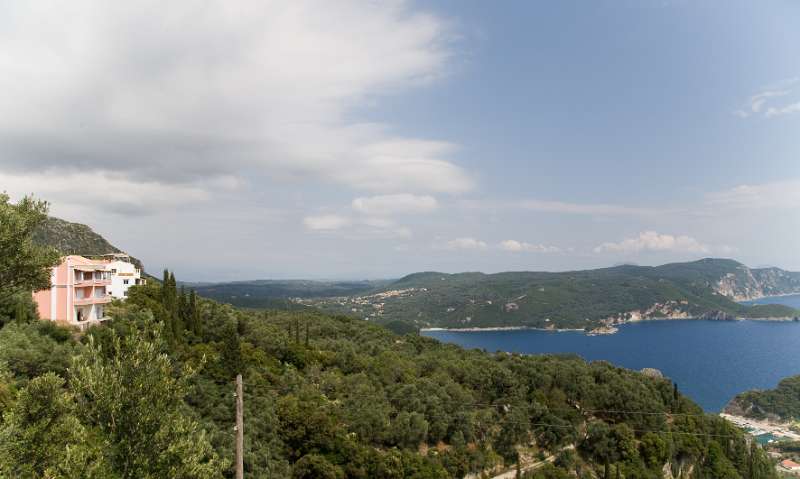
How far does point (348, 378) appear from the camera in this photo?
1494 inches

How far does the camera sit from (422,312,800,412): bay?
112938 millimetres

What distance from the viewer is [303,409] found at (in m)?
28.1

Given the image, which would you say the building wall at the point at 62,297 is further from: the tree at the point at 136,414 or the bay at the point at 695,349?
the bay at the point at 695,349

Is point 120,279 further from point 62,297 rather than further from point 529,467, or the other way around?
point 529,467

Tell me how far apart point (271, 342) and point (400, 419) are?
52.4 ft

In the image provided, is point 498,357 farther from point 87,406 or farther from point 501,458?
point 87,406

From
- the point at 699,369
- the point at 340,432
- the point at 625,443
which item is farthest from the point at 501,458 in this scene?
the point at 699,369

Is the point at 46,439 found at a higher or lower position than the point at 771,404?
higher

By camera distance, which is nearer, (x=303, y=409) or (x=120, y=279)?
(x=303, y=409)

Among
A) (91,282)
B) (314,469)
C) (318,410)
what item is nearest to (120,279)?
(91,282)

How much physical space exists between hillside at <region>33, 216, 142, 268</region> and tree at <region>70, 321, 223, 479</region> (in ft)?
280

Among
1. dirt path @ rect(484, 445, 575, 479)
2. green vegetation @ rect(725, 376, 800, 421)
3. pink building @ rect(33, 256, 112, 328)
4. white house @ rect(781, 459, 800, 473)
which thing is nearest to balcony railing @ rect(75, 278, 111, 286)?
pink building @ rect(33, 256, 112, 328)

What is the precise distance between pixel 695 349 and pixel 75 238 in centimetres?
17766

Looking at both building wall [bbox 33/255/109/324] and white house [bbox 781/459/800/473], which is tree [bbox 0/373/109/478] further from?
white house [bbox 781/459/800/473]
